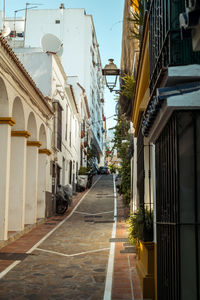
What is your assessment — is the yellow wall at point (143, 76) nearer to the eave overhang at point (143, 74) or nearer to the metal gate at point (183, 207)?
the eave overhang at point (143, 74)

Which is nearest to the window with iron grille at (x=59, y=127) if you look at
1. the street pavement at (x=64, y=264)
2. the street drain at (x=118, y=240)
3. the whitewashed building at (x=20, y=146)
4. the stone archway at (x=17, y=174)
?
the whitewashed building at (x=20, y=146)

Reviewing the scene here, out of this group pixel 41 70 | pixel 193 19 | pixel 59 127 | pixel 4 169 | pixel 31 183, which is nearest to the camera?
pixel 193 19

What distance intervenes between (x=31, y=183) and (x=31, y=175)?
33cm

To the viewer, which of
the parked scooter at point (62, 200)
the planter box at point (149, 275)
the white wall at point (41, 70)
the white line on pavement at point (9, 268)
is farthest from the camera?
the parked scooter at point (62, 200)

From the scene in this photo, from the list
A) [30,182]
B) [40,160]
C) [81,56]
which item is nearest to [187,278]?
A: [30,182]

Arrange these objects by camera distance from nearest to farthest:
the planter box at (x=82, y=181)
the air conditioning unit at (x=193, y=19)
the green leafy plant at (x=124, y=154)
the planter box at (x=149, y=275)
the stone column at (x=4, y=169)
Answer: the air conditioning unit at (x=193, y=19), the planter box at (x=149, y=275), the stone column at (x=4, y=169), the green leafy plant at (x=124, y=154), the planter box at (x=82, y=181)

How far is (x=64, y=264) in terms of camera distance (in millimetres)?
8977

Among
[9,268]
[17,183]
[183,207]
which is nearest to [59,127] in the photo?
[17,183]

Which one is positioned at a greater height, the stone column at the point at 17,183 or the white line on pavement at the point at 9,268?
the stone column at the point at 17,183

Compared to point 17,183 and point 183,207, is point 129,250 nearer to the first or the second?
point 17,183

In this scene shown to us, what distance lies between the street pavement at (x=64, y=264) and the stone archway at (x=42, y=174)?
66cm

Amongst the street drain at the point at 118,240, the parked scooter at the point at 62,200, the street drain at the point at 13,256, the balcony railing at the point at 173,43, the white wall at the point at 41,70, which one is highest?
the white wall at the point at 41,70

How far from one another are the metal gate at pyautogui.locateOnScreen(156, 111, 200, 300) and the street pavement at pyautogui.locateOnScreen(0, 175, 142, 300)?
246 centimetres

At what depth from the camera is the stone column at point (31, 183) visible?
15.3 meters
